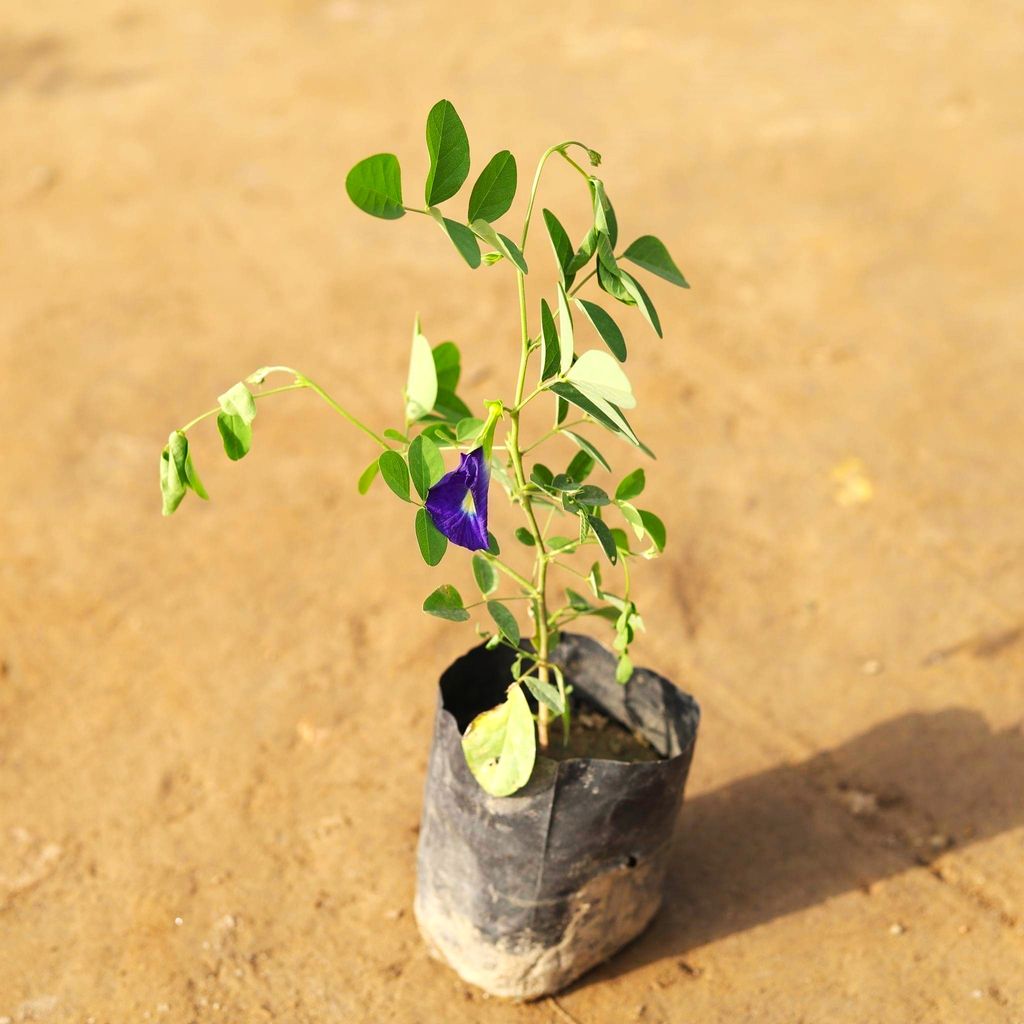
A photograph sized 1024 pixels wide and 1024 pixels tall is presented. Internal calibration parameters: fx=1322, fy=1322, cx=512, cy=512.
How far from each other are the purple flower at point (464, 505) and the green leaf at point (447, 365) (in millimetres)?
373

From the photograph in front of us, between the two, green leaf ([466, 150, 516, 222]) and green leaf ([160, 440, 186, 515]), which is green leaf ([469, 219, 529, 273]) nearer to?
green leaf ([466, 150, 516, 222])

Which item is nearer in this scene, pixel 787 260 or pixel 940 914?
pixel 940 914

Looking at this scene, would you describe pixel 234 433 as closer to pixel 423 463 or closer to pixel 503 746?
pixel 423 463

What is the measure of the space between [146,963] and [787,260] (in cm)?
300

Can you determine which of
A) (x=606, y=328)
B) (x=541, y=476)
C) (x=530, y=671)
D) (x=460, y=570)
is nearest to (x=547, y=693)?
(x=530, y=671)

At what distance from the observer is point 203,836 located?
248 centimetres

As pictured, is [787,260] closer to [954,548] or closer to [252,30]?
[954,548]

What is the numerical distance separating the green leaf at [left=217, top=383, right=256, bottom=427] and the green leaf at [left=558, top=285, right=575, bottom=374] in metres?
0.39

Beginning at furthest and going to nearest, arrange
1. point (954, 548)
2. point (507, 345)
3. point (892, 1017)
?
point (507, 345) < point (954, 548) < point (892, 1017)

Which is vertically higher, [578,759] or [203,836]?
[578,759]

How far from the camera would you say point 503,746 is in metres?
1.86

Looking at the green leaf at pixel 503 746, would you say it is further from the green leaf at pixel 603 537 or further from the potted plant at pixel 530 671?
the green leaf at pixel 603 537

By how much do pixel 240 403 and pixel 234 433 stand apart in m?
0.06

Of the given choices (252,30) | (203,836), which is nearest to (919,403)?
(203,836)
